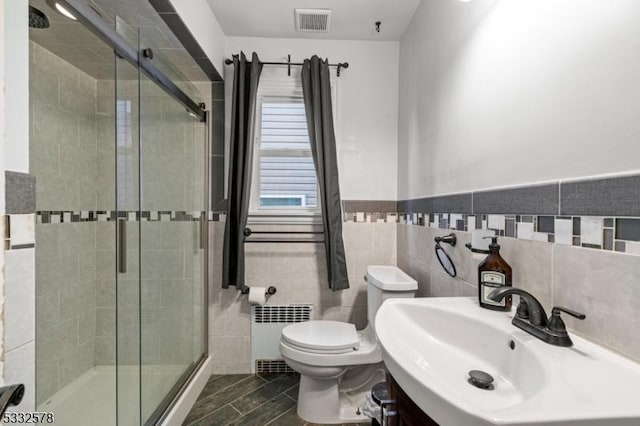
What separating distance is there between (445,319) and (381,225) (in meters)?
1.29

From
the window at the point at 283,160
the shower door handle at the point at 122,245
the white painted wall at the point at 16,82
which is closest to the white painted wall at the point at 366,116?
the window at the point at 283,160

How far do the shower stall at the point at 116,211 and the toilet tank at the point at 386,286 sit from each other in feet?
3.95

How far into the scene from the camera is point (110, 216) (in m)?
1.76

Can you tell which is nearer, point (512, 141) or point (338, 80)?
point (512, 141)

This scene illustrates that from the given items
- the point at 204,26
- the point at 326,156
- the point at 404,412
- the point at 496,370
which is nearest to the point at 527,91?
the point at 496,370

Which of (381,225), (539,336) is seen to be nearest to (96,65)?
(381,225)

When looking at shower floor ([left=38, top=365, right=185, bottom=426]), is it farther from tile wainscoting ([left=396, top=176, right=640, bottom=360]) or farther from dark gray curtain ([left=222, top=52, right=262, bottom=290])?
tile wainscoting ([left=396, top=176, right=640, bottom=360])

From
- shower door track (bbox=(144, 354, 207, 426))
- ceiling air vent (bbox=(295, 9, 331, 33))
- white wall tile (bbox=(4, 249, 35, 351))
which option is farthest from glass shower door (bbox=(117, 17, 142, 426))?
ceiling air vent (bbox=(295, 9, 331, 33))

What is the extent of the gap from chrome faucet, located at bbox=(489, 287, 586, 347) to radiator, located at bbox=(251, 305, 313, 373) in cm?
156

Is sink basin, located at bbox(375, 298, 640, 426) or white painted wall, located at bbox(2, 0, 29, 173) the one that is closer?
sink basin, located at bbox(375, 298, 640, 426)

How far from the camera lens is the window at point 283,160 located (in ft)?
7.31

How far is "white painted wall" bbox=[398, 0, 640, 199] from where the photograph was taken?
665 millimetres

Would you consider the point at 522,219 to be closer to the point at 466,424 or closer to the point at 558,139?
the point at 558,139

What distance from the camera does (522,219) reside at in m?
0.94
